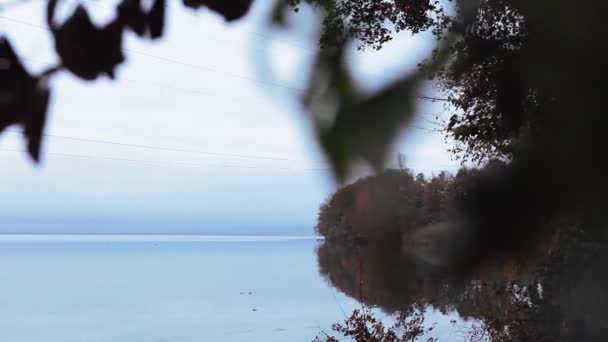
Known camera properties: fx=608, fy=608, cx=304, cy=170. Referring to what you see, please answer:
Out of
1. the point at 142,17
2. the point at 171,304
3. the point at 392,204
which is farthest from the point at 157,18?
the point at 171,304

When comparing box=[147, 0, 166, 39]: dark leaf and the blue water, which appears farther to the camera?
the blue water

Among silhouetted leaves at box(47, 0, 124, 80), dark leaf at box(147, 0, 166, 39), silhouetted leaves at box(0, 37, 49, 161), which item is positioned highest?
dark leaf at box(147, 0, 166, 39)

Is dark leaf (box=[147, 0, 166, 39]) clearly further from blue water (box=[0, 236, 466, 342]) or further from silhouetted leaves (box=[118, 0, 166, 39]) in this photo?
blue water (box=[0, 236, 466, 342])

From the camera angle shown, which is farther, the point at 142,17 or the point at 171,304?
the point at 171,304

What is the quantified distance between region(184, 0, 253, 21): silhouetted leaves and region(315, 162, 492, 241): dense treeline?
11 centimetres

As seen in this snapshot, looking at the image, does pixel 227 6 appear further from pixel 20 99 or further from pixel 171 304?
pixel 171 304

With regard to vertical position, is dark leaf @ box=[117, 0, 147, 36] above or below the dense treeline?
above

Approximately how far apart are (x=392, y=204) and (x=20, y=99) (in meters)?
0.19

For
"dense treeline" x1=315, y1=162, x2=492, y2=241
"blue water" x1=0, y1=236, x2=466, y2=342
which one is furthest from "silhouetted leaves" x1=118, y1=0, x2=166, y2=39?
"blue water" x1=0, y1=236, x2=466, y2=342

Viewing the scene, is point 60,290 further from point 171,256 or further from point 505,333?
point 505,333

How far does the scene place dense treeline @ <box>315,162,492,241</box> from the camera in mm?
220

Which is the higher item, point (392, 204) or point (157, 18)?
point (157, 18)

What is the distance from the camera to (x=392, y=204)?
0.75ft

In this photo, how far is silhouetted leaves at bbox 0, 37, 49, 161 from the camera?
0.95 ft
